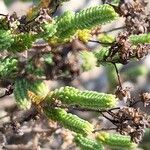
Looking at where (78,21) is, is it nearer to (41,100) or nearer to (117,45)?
(117,45)

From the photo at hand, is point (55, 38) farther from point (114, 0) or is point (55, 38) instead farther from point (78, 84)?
point (78, 84)

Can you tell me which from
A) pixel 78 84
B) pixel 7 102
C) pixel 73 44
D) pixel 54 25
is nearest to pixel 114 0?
pixel 73 44

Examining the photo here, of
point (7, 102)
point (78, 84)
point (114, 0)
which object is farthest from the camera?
point (78, 84)

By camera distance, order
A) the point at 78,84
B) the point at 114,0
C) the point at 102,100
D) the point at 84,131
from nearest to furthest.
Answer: the point at 102,100, the point at 84,131, the point at 114,0, the point at 78,84

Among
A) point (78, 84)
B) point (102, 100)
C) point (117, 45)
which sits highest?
point (117, 45)

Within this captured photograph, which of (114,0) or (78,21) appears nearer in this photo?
(78,21)

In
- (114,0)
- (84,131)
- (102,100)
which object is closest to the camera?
(102,100)

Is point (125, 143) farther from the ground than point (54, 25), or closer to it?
closer to it

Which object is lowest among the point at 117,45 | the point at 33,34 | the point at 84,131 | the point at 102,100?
the point at 84,131

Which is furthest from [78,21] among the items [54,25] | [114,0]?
[114,0]
